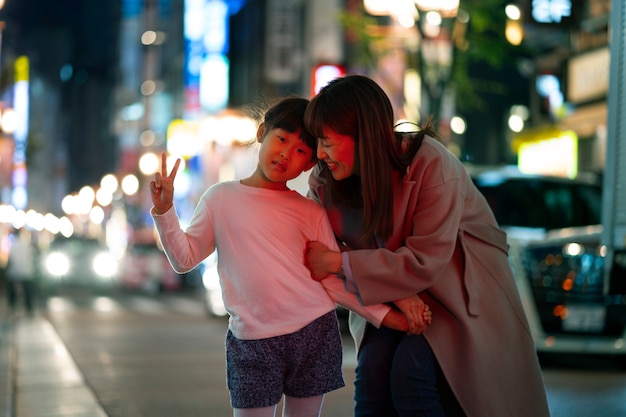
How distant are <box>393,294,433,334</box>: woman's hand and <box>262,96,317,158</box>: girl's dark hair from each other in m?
0.62

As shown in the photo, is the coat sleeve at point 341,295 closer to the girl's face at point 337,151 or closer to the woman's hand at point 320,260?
the woman's hand at point 320,260

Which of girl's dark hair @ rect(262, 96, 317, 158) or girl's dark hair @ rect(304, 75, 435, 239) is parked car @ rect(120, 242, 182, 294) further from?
girl's dark hair @ rect(304, 75, 435, 239)

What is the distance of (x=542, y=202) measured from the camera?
11000 mm

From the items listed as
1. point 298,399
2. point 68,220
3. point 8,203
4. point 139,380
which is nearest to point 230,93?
point 8,203

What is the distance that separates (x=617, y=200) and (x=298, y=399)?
3984 millimetres

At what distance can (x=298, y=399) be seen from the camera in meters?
3.74

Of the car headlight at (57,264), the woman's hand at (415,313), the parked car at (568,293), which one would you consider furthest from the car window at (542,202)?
the car headlight at (57,264)

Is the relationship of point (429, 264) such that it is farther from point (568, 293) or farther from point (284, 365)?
point (568, 293)

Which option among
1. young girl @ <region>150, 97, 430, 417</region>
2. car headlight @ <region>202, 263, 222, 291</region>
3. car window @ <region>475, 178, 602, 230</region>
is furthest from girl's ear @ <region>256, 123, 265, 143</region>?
car headlight @ <region>202, 263, 222, 291</region>

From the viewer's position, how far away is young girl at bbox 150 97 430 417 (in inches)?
143

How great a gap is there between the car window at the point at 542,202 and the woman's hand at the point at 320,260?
23.6 feet

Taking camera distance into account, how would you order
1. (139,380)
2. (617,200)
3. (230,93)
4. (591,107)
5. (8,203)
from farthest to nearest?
(230,93), (8,203), (591,107), (139,380), (617,200)

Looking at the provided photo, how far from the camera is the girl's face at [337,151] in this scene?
346 centimetres

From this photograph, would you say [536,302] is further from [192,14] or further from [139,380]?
[192,14]
